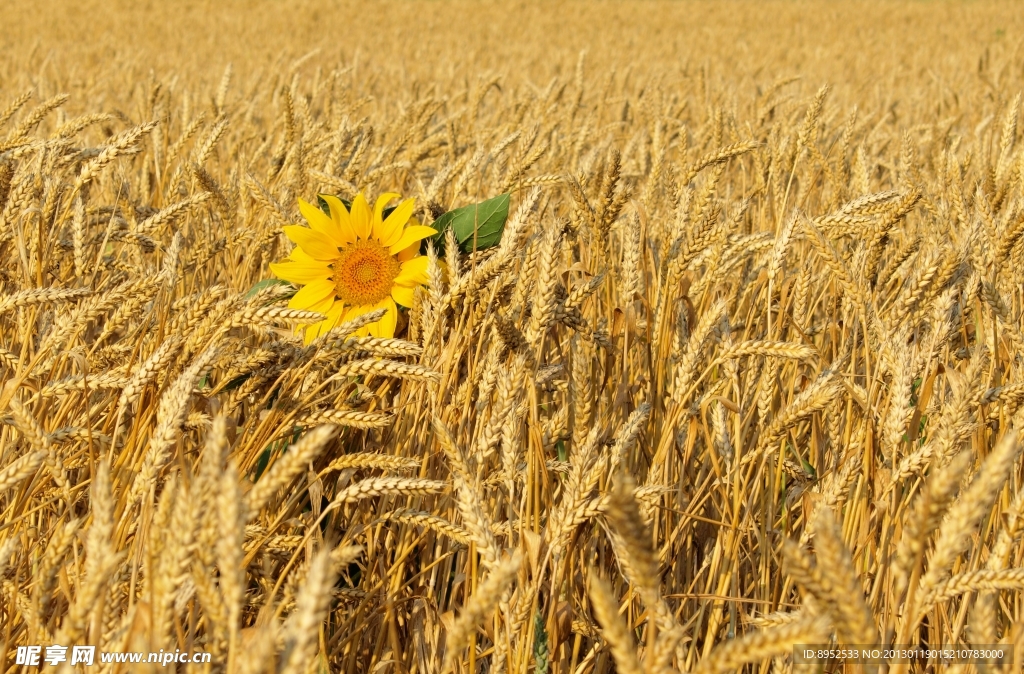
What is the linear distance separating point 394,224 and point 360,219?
0.06 m

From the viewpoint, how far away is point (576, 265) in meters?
1.40

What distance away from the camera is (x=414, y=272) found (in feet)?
4.36

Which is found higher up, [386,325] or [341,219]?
[341,219]

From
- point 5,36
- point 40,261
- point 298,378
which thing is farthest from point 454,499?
point 5,36

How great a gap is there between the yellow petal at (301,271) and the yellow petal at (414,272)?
0.13 meters

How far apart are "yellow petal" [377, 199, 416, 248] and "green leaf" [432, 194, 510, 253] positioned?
0.06 metres

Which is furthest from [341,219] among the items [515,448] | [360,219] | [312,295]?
[515,448]

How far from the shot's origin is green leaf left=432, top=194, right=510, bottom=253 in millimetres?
1364

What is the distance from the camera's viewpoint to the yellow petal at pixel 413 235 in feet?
4.31

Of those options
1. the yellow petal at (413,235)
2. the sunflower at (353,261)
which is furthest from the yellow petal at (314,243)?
the yellow petal at (413,235)

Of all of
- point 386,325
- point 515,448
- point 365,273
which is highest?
point 365,273

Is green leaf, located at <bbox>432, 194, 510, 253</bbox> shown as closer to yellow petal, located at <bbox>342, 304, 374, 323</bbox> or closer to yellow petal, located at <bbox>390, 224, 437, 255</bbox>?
yellow petal, located at <bbox>390, 224, 437, 255</bbox>

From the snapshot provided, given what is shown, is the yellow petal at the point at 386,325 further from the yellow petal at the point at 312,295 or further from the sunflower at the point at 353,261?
the yellow petal at the point at 312,295

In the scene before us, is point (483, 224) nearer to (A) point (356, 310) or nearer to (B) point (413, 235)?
(B) point (413, 235)
